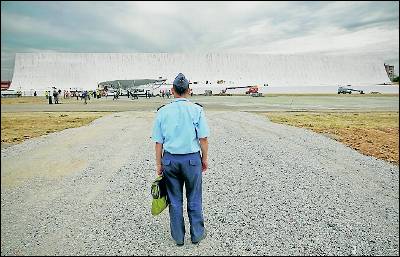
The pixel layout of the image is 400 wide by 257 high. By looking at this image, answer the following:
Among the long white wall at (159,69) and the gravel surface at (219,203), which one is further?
the long white wall at (159,69)

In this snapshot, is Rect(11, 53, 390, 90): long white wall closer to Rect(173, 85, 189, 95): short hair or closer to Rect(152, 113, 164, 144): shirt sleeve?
Rect(173, 85, 189, 95): short hair

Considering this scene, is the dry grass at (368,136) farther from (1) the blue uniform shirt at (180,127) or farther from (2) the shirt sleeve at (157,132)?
(2) the shirt sleeve at (157,132)

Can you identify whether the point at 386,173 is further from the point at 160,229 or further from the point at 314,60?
the point at 314,60

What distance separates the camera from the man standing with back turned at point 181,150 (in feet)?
12.9

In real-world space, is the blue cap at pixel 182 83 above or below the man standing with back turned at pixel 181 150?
above

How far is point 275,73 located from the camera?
331 feet

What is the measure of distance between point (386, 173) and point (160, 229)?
601 centimetres

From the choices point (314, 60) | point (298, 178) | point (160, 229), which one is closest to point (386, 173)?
point (298, 178)

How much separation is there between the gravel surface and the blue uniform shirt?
4.12ft

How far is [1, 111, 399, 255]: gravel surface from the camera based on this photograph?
403cm

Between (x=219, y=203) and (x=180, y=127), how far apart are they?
2072 millimetres

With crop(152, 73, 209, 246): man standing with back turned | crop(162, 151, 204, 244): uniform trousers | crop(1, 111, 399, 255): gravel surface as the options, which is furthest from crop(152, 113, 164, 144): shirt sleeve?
crop(1, 111, 399, 255): gravel surface

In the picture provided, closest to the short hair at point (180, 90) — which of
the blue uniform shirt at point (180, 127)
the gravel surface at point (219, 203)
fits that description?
the blue uniform shirt at point (180, 127)

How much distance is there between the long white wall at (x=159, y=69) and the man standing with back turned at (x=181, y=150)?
81.3 m
